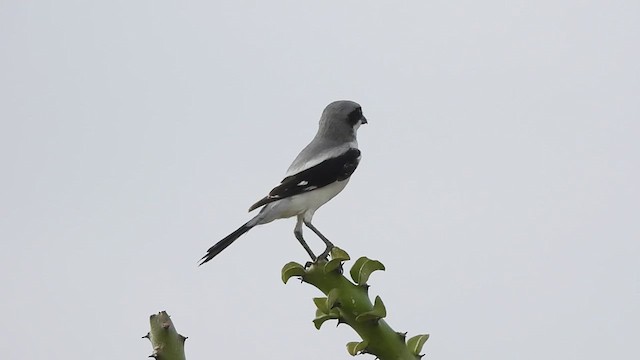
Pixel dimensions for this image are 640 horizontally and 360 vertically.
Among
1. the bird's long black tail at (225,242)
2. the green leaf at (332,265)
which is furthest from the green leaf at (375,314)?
the bird's long black tail at (225,242)

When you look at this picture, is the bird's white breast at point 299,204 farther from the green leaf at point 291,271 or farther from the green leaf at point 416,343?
the green leaf at point 416,343

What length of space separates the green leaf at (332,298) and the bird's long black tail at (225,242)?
2986 mm

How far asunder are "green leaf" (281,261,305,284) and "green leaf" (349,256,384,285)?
0.16 metres

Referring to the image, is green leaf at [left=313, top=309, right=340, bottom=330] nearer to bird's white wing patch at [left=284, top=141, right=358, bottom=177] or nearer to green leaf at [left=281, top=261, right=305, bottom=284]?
green leaf at [left=281, top=261, right=305, bottom=284]

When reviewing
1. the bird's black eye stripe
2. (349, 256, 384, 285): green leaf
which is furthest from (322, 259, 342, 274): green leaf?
the bird's black eye stripe

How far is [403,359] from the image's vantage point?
2.61 m

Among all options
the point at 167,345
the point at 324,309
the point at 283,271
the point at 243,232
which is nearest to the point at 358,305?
the point at 324,309

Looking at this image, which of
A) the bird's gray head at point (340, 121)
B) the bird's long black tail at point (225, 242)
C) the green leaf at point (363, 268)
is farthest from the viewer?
the bird's gray head at point (340, 121)

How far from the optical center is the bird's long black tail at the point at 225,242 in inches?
229

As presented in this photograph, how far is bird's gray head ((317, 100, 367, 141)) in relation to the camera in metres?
6.95

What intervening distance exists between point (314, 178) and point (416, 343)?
3.97 m

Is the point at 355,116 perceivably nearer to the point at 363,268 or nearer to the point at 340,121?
the point at 340,121

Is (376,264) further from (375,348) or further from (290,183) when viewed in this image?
(290,183)

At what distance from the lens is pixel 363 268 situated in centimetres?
277
